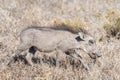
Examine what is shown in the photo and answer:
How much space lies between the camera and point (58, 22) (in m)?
10.5

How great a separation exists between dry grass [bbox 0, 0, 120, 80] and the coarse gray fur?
28cm

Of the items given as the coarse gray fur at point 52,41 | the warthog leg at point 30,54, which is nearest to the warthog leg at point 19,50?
the coarse gray fur at point 52,41

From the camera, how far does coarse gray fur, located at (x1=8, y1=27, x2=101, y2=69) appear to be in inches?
284

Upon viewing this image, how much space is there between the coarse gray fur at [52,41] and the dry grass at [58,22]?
28cm

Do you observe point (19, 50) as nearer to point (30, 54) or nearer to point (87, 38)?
point (30, 54)

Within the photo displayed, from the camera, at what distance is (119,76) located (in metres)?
6.89

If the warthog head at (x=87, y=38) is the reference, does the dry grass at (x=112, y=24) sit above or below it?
below

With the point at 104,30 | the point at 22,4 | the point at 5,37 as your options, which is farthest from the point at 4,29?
the point at 22,4

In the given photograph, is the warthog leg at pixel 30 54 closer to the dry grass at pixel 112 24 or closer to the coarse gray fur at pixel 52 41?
the coarse gray fur at pixel 52 41

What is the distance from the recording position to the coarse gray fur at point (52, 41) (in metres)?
7.22

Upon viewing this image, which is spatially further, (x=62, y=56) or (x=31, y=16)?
(x=31, y=16)

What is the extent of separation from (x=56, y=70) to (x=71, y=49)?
542 millimetres

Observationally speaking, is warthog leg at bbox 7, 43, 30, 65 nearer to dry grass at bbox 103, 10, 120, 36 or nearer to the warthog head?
the warthog head

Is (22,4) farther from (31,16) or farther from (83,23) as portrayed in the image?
(83,23)
